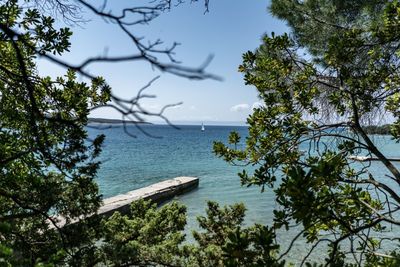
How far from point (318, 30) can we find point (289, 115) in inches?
141

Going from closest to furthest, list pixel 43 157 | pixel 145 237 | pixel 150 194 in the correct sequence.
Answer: pixel 43 157
pixel 145 237
pixel 150 194

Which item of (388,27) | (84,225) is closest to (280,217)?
(388,27)

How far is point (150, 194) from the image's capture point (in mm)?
17766

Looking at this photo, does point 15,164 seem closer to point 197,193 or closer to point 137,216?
point 137,216

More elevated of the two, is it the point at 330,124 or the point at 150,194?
the point at 330,124

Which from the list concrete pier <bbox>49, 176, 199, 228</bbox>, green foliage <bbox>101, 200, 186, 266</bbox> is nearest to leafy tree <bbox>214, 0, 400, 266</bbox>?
green foliage <bbox>101, 200, 186, 266</bbox>

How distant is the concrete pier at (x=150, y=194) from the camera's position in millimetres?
14650

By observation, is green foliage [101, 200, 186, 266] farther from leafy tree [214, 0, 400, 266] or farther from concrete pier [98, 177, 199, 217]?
concrete pier [98, 177, 199, 217]

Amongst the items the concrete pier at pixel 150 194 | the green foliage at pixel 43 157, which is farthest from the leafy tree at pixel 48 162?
the concrete pier at pixel 150 194

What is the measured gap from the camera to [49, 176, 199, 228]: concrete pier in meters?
14.6

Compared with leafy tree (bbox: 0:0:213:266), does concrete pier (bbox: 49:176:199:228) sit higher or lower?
lower

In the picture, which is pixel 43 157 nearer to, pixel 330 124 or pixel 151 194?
pixel 330 124

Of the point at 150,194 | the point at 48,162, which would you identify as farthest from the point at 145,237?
the point at 150,194

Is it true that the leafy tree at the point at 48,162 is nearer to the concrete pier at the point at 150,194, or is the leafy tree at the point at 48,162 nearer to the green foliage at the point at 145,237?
the green foliage at the point at 145,237
